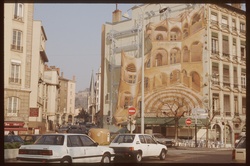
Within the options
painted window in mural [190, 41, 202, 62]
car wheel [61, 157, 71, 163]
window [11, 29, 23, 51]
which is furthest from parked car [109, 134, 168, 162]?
painted window in mural [190, 41, 202, 62]

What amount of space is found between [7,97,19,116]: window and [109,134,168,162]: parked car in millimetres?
21872

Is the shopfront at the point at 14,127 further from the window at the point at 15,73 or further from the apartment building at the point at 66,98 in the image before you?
the apartment building at the point at 66,98

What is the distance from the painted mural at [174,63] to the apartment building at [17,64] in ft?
52.4

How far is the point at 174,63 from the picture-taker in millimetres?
45719

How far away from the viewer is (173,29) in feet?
153

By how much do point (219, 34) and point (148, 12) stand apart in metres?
10.4

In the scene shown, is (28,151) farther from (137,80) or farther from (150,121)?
(137,80)

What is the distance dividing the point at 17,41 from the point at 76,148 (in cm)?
2777

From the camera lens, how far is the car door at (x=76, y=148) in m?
13.3

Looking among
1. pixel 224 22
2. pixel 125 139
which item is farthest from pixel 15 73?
pixel 224 22

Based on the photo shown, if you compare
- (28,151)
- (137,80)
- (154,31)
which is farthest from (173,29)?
(28,151)

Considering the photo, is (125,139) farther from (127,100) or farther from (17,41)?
(127,100)

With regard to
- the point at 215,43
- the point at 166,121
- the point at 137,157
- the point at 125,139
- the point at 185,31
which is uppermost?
the point at 185,31

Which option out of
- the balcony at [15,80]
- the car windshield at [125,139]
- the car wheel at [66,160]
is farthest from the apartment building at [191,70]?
the car wheel at [66,160]
